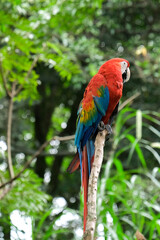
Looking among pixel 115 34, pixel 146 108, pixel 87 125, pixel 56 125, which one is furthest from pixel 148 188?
pixel 87 125

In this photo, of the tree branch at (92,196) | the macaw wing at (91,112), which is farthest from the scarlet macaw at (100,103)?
the tree branch at (92,196)

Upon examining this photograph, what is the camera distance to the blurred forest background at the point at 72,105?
4.96ft

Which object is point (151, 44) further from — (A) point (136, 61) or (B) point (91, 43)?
(B) point (91, 43)

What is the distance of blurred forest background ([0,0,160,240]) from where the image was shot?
1513 mm

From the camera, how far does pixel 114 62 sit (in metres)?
1.30

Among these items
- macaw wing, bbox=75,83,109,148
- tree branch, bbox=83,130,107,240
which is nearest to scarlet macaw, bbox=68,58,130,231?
macaw wing, bbox=75,83,109,148

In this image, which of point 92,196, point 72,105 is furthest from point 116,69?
point 72,105

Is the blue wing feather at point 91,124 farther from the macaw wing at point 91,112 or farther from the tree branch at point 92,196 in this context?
the tree branch at point 92,196

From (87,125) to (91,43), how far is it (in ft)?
4.90

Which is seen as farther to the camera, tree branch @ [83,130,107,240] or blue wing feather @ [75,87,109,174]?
blue wing feather @ [75,87,109,174]

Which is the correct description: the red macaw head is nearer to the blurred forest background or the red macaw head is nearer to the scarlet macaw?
the scarlet macaw

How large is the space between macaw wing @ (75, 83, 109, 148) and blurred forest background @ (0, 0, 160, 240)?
0.87ft

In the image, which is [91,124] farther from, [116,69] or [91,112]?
[116,69]

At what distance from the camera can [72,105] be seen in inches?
154
